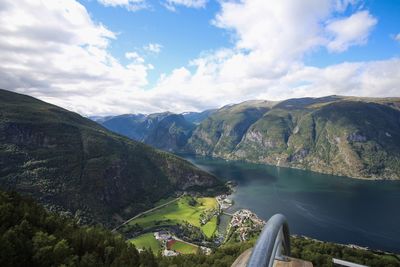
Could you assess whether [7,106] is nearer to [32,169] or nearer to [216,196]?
[32,169]

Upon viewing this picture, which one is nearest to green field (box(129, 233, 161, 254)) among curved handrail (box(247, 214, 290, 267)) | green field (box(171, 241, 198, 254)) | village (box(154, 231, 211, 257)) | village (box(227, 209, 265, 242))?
village (box(154, 231, 211, 257))

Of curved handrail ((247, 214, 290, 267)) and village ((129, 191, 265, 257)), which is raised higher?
curved handrail ((247, 214, 290, 267))

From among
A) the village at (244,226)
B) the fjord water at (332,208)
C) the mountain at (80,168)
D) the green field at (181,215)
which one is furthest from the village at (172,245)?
the fjord water at (332,208)

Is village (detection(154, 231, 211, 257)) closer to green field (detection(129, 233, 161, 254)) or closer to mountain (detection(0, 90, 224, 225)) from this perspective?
green field (detection(129, 233, 161, 254))

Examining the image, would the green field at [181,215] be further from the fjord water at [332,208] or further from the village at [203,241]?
the fjord water at [332,208]

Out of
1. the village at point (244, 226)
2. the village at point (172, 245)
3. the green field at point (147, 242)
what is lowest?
the green field at point (147, 242)

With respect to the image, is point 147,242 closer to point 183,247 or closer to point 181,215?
point 183,247
